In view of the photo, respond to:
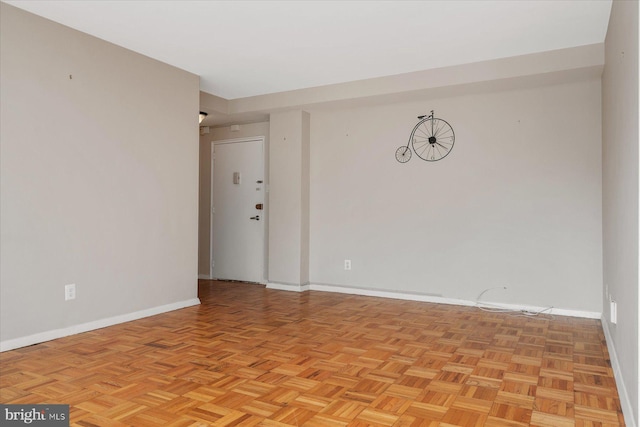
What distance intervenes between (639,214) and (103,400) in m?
2.56

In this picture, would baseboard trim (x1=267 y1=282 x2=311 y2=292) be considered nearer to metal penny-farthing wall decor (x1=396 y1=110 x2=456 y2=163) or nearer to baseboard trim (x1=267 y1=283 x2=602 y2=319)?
baseboard trim (x1=267 y1=283 x2=602 y2=319)

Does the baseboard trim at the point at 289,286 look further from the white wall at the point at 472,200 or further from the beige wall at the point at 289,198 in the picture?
the white wall at the point at 472,200

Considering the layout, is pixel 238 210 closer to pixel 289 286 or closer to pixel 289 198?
pixel 289 198

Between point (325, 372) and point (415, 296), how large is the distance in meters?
2.57

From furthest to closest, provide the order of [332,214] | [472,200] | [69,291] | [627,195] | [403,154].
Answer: [332,214] → [403,154] → [472,200] → [69,291] → [627,195]

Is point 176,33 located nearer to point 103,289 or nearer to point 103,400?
point 103,289

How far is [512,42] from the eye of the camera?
3.93 metres

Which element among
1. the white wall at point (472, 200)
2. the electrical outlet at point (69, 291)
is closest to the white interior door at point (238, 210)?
the white wall at point (472, 200)

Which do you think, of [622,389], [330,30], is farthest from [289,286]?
[622,389]

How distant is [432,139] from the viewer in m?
5.15

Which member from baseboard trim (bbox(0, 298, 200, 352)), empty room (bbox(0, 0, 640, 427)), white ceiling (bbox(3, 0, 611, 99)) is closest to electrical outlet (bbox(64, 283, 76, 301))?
empty room (bbox(0, 0, 640, 427))

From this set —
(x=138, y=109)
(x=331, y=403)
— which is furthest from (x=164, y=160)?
(x=331, y=403)

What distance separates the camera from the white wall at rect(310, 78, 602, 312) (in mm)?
4441

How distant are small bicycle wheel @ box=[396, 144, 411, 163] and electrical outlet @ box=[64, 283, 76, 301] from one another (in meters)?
3.43
